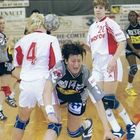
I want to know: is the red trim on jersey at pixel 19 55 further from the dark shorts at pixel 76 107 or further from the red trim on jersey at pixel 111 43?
the red trim on jersey at pixel 111 43

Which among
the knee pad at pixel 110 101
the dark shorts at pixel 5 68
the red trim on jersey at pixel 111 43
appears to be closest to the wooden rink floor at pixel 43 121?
the knee pad at pixel 110 101

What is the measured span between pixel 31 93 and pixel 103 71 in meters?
1.20

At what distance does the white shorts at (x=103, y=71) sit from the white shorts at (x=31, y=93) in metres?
0.99

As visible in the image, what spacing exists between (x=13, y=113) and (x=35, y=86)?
7.99 feet

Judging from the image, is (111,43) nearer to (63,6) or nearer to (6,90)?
(6,90)

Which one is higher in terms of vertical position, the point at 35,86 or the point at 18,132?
the point at 35,86

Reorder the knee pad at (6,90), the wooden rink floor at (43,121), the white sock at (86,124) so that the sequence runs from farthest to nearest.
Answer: the knee pad at (6,90), the wooden rink floor at (43,121), the white sock at (86,124)

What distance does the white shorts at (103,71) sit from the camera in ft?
16.3

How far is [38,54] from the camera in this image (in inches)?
165

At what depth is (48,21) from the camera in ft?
17.6

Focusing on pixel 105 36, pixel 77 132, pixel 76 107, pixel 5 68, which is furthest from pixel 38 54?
pixel 5 68

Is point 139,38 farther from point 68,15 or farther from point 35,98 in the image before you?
point 68,15

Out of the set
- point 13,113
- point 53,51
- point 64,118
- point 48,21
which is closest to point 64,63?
point 53,51

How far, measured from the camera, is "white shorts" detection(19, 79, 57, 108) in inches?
163
